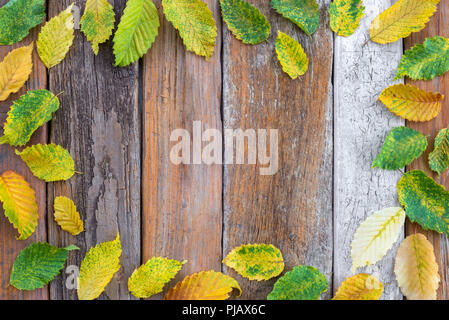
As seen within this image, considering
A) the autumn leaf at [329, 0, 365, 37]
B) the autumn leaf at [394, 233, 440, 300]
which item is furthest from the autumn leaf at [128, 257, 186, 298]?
the autumn leaf at [329, 0, 365, 37]

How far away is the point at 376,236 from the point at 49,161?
1.87 feet

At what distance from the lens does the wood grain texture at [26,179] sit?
62cm

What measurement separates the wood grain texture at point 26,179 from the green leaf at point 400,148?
0.58 metres

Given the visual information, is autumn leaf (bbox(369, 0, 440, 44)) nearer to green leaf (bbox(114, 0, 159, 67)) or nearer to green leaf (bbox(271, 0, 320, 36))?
green leaf (bbox(271, 0, 320, 36))

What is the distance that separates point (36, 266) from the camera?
1.99 feet

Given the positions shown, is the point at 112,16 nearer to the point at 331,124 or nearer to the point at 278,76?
the point at 278,76

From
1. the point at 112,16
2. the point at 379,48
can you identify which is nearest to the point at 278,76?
the point at 379,48

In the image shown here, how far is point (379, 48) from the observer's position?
0.63 metres

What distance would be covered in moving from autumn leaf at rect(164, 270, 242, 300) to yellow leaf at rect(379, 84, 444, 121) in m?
0.40

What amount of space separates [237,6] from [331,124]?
0.84 ft

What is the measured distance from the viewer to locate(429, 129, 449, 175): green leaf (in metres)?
0.62

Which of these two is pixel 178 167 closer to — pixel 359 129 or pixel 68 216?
pixel 68 216
